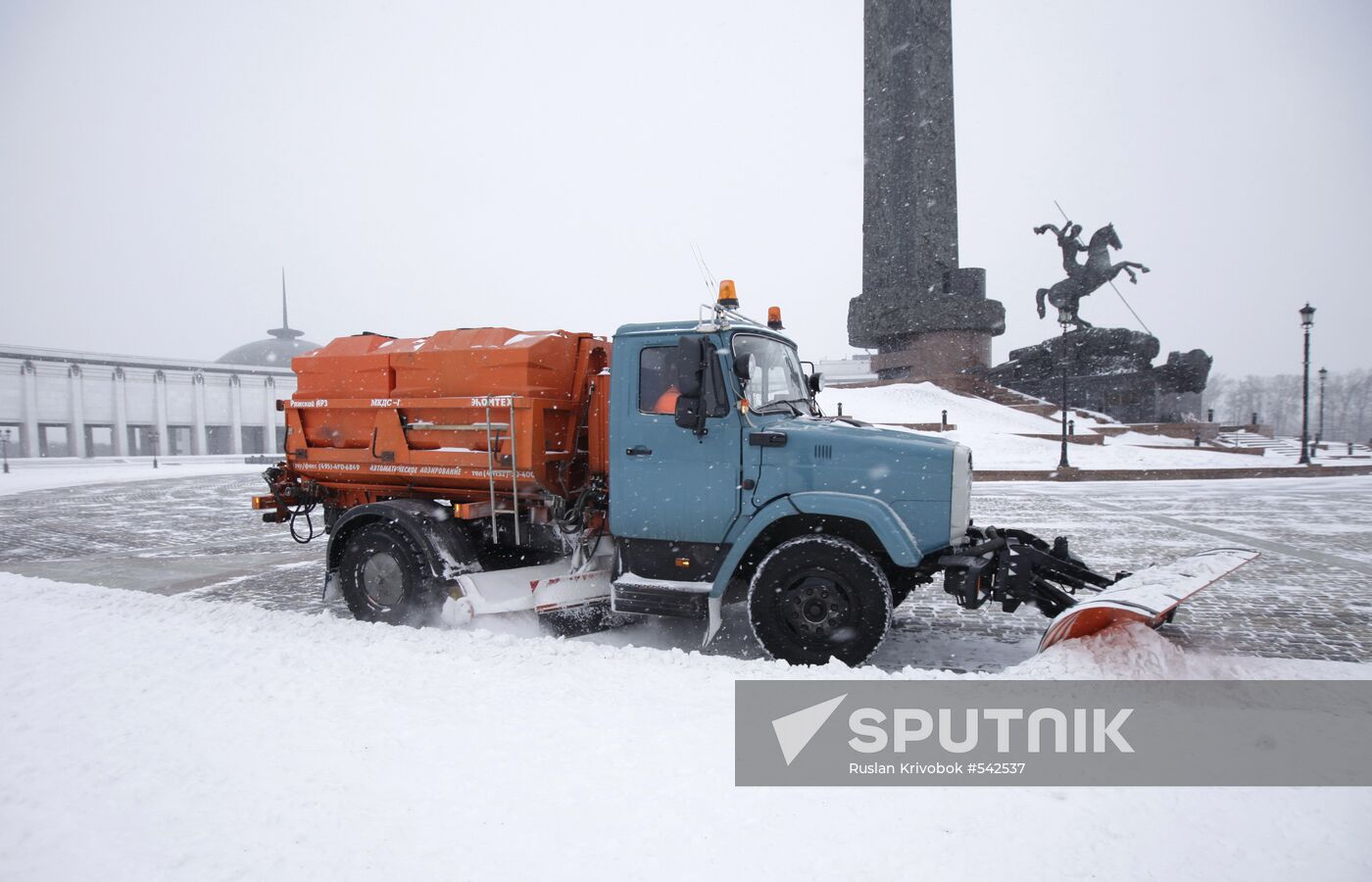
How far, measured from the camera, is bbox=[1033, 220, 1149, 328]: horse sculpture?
34.3 meters

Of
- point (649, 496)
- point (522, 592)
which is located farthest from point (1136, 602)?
point (522, 592)

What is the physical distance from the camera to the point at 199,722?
413cm

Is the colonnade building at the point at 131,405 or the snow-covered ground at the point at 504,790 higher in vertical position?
the colonnade building at the point at 131,405

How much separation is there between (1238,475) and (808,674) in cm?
2485

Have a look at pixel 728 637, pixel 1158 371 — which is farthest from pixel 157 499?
pixel 1158 371

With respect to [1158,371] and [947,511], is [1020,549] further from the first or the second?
[1158,371]

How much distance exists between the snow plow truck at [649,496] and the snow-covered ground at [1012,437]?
19358mm

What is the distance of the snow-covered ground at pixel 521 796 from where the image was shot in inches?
111

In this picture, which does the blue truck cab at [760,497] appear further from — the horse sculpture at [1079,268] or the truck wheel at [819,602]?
the horse sculpture at [1079,268]

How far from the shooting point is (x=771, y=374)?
586cm

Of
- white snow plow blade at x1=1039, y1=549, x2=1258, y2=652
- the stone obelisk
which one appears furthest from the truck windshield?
the stone obelisk

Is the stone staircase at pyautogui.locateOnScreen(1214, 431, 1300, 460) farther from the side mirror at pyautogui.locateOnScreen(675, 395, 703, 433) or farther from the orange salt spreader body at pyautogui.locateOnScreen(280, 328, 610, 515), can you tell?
the side mirror at pyautogui.locateOnScreen(675, 395, 703, 433)

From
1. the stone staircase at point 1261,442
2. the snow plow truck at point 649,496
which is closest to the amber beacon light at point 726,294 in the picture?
the snow plow truck at point 649,496

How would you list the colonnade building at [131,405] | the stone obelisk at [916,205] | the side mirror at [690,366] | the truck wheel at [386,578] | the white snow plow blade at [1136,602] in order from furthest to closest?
the colonnade building at [131,405] < the stone obelisk at [916,205] < the truck wheel at [386,578] < the side mirror at [690,366] < the white snow plow blade at [1136,602]
